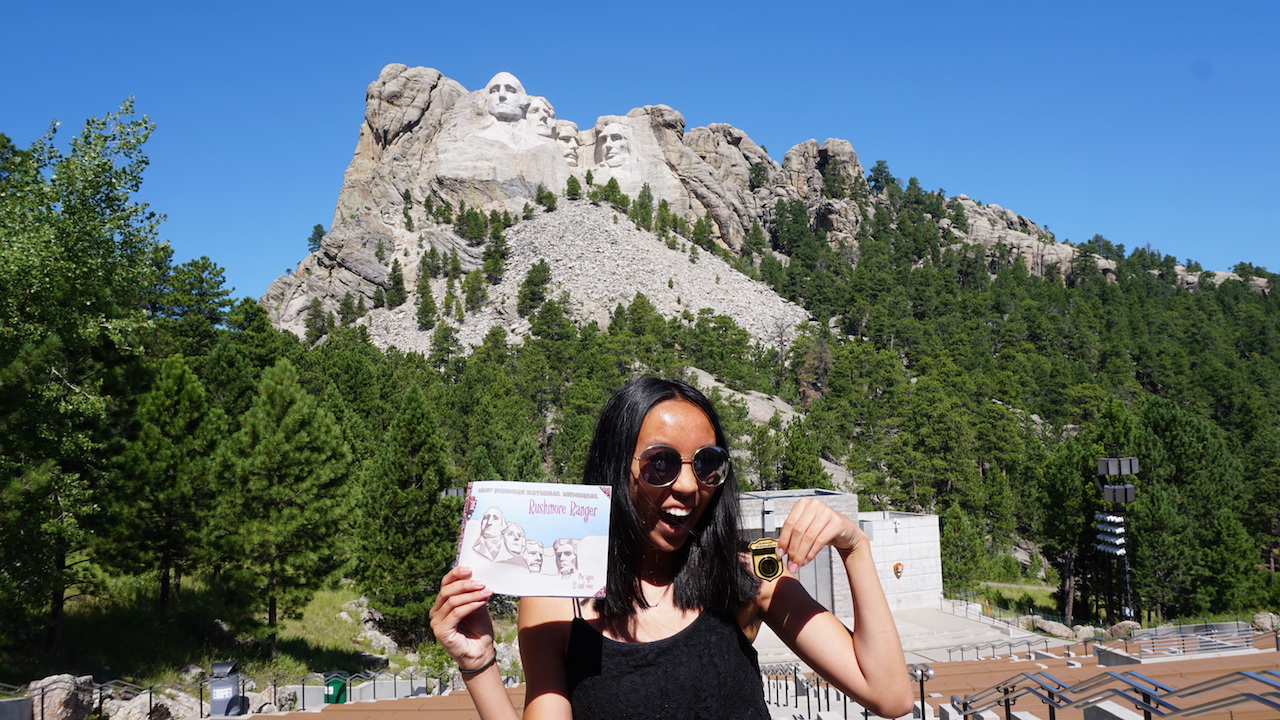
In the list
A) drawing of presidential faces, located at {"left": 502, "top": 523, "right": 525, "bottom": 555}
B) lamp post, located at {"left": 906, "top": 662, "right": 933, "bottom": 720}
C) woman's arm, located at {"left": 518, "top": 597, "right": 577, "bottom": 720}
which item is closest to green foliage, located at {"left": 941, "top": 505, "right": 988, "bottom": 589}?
lamp post, located at {"left": 906, "top": 662, "right": 933, "bottom": 720}

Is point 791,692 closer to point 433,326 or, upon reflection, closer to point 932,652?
point 932,652

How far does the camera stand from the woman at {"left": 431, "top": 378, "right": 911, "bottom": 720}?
1.81 m

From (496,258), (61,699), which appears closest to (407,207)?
(496,258)

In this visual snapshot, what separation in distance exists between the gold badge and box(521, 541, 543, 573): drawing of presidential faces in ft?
1.71

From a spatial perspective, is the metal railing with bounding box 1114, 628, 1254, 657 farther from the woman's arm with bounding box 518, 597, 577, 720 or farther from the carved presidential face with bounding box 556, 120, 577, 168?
the carved presidential face with bounding box 556, 120, 577, 168

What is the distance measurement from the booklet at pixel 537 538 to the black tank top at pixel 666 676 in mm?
138

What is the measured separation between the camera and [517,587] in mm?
1823

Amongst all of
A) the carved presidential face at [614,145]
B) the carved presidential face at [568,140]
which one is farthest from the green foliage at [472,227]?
the carved presidential face at [614,145]

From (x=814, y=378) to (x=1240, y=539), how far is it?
39610 mm

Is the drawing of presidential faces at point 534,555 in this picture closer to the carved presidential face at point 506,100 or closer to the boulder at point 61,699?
the boulder at point 61,699

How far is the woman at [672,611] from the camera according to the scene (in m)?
1.81

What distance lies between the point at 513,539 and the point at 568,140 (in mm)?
108939

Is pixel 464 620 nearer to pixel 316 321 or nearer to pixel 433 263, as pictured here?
pixel 316 321

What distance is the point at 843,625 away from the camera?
73.2 inches
